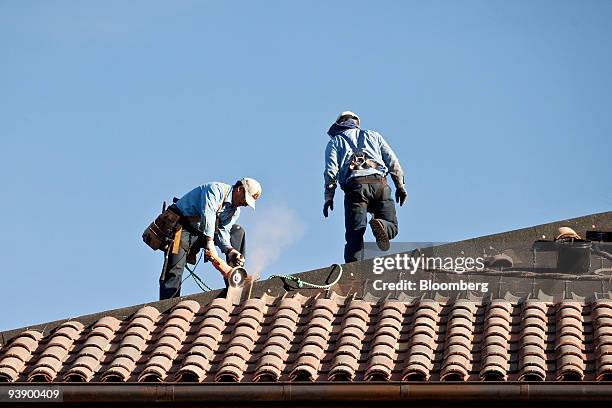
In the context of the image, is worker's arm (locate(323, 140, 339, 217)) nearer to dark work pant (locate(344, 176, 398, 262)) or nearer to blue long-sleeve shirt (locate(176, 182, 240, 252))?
dark work pant (locate(344, 176, 398, 262))

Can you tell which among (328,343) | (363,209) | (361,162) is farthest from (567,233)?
(328,343)

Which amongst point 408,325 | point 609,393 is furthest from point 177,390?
point 609,393

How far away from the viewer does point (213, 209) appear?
63.4 ft

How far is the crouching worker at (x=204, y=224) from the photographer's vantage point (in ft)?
63.3

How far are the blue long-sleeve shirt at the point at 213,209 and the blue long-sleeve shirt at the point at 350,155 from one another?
4.41ft

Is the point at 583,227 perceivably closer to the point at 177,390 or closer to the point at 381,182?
the point at 381,182

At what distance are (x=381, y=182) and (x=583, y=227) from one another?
215 centimetres

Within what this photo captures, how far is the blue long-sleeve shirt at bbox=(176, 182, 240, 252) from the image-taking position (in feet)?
63.2

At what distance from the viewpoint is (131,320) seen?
1723 cm

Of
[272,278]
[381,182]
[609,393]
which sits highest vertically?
[381,182]

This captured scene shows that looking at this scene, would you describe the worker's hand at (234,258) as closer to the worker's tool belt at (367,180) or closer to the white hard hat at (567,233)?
the worker's tool belt at (367,180)

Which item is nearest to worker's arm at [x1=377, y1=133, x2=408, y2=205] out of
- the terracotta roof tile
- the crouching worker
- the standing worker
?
the standing worker

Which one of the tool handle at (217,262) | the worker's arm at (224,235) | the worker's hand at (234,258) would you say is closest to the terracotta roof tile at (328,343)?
the tool handle at (217,262)

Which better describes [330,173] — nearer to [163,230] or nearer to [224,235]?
[224,235]
